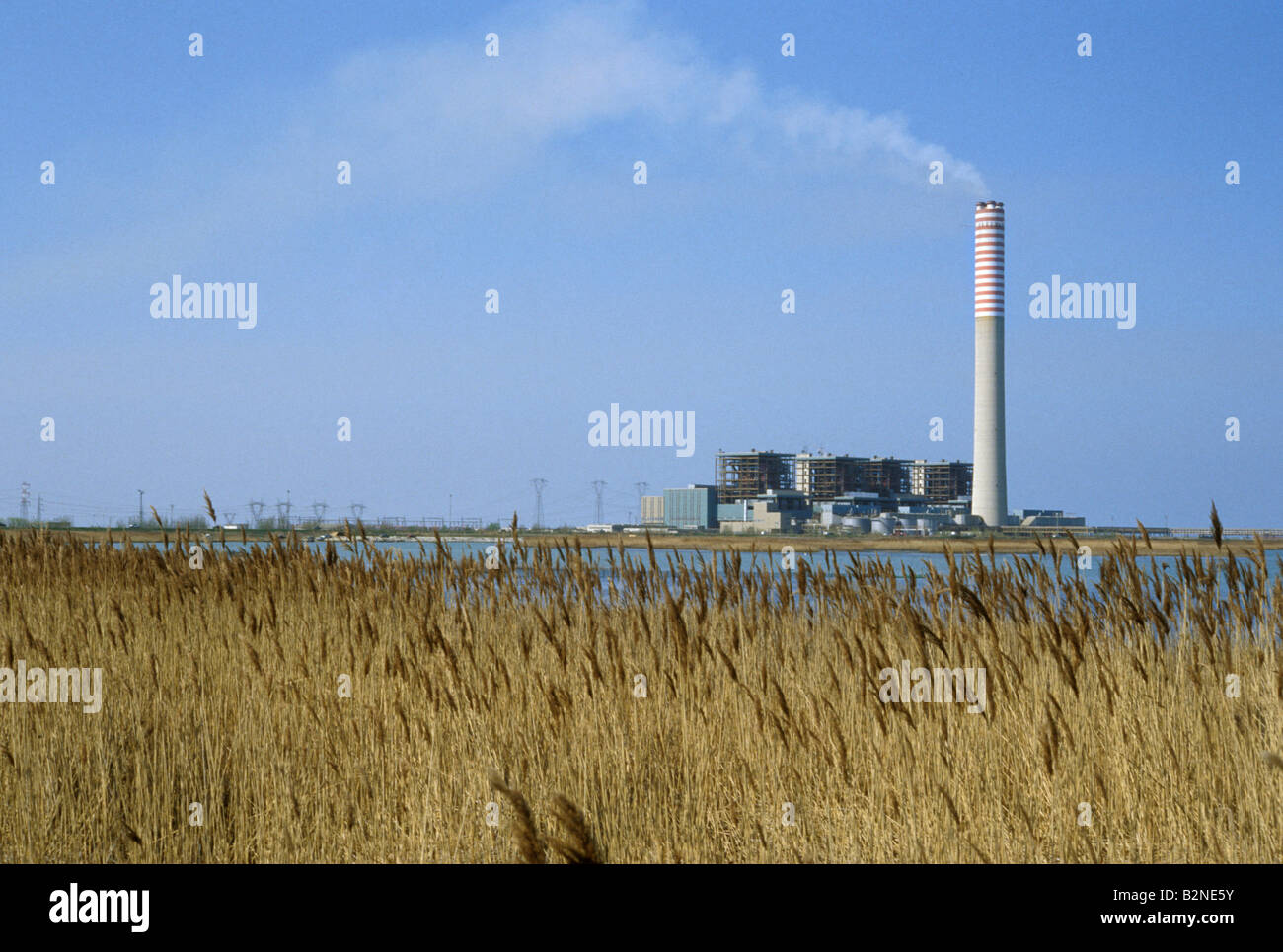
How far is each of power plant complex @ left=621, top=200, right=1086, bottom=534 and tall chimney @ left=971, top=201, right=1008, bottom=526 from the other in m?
0.07

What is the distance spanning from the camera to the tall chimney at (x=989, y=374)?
69.4m

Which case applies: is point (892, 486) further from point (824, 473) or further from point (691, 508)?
point (691, 508)

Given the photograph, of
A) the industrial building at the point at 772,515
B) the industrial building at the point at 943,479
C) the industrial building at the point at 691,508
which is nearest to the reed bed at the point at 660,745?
the industrial building at the point at 772,515

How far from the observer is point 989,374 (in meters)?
69.4

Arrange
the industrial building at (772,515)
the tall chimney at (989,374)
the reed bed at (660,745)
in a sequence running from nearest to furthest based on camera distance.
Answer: the reed bed at (660,745), the tall chimney at (989,374), the industrial building at (772,515)

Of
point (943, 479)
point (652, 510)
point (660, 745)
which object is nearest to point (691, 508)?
point (652, 510)

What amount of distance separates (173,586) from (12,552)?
305cm

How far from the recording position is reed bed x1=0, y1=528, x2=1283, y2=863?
11.3ft

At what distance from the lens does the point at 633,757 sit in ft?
13.3

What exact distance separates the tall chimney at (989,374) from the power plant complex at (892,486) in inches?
2.6

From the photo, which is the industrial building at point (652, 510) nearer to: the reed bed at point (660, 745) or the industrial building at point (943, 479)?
the industrial building at point (943, 479)

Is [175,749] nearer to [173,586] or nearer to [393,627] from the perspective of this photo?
[393,627]

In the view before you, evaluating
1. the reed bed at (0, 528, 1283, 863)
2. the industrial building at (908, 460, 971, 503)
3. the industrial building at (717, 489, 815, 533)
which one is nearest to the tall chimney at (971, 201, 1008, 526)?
the industrial building at (717, 489, 815, 533)
